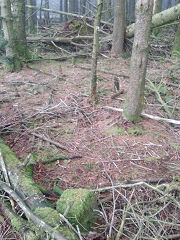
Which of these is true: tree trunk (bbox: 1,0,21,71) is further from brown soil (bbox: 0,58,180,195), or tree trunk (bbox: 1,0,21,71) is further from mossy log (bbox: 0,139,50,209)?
mossy log (bbox: 0,139,50,209)

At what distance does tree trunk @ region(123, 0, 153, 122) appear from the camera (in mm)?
3350

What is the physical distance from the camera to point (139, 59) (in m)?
3.54

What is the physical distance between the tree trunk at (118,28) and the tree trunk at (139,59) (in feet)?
17.2

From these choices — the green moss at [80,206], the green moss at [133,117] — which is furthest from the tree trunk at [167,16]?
the green moss at [80,206]

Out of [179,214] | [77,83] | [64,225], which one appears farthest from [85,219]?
[77,83]

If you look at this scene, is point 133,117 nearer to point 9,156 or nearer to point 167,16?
point 9,156

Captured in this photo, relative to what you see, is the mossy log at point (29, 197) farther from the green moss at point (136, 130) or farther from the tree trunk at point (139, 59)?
the tree trunk at point (139, 59)

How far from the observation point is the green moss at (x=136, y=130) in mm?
3803

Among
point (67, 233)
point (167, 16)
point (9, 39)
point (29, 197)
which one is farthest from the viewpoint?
point (167, 16)

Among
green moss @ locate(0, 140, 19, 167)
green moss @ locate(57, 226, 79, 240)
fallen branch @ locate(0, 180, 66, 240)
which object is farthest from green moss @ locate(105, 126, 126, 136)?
green moss @ locate(57, 226, 79, 240)

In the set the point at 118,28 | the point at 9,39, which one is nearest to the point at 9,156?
the point at 9,39

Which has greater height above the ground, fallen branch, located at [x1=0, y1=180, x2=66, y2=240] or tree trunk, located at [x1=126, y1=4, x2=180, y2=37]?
tree trunk, located at [x1=126, y1=4, x2=180, y2=37]

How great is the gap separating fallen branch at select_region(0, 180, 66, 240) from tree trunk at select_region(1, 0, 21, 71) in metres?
5.25

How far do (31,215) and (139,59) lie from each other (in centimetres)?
257
